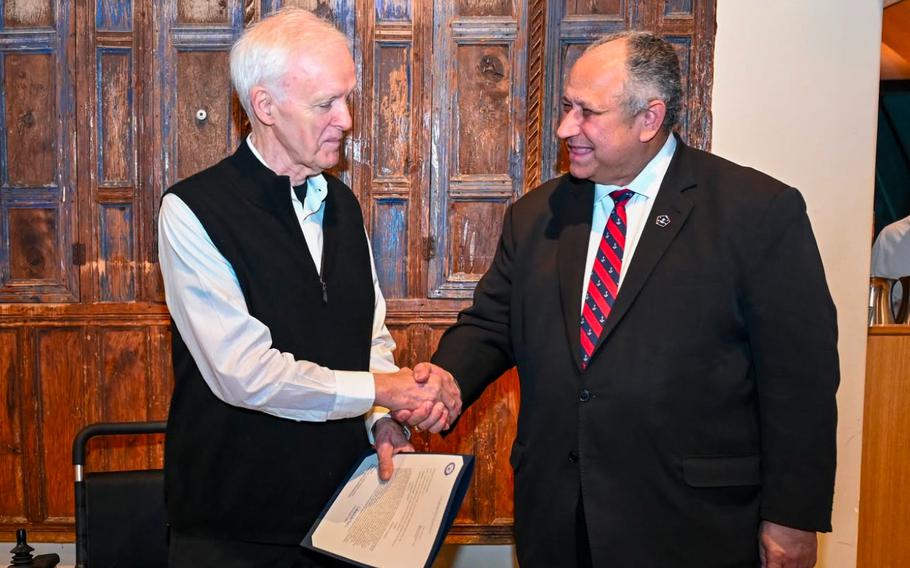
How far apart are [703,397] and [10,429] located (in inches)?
125

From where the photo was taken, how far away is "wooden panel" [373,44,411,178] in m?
3.50

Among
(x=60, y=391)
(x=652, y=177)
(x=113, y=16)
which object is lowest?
(x=60, y=391)

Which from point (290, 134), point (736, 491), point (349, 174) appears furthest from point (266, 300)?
point (349, 174)

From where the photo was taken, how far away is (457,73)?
3488 mm

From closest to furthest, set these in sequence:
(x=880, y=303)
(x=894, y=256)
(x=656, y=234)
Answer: (x=656, y=234) → (x=880, y=303) → (x=894, y=256)

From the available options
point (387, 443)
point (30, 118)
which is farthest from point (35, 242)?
point (387, 443)

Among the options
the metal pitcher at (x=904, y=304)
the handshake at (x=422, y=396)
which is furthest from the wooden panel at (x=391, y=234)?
the metal pitcher at (x=904, y=304)

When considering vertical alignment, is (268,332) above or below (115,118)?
below

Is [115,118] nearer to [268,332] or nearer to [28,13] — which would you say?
[28,13]

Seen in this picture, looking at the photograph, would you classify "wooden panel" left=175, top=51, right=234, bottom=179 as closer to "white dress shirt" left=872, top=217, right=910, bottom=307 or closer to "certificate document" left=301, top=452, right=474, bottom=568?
"certificate document" left=301, top=452, right=474, bottom=568

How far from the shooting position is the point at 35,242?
11.8 ft

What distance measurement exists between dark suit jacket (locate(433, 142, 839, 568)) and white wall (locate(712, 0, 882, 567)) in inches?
66.6

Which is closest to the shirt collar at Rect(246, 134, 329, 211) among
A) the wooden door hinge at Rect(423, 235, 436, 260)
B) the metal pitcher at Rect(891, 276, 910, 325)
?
the wooden door hinge at Rect(423, 235, 436, 260)

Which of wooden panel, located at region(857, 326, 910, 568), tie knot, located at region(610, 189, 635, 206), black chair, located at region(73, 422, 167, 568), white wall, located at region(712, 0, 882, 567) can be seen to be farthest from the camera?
wooden panel, located at region(857, 326, 910, 568)
